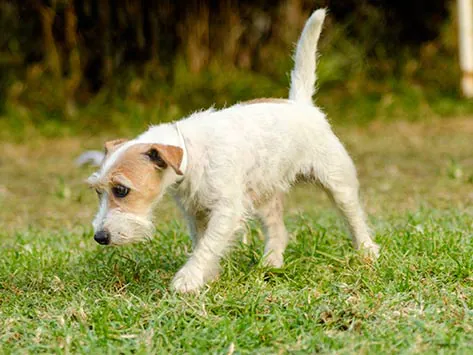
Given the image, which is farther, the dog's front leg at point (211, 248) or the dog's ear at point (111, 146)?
the dog's ear at point (111, 146)

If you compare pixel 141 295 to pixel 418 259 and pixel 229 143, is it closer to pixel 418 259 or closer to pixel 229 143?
pixel 229 143

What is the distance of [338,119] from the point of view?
1264 cm

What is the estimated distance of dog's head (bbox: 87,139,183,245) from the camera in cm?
443

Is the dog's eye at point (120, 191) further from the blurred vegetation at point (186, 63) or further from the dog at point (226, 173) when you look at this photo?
the blurred vegetation at point (186, 63)

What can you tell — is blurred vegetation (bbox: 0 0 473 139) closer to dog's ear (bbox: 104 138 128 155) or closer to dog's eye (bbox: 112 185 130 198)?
dog's ear (bbox: 104 138 128 155)

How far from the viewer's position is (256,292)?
4.46m

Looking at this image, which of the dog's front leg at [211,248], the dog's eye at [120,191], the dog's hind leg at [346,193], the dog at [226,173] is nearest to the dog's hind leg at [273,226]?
the dog at [226,173]

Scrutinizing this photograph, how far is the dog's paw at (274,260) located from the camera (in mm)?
5021

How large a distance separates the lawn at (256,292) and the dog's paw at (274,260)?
63 millimetres

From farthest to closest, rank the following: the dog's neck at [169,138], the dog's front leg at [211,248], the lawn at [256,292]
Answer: the dog's neck at [169,138] < the dog's front leg at [211,248] < the lawn at [256,292]

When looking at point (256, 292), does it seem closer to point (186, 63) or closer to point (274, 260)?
point (274, 260)

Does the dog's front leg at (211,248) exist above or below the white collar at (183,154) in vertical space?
below

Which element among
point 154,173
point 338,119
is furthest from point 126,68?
point 154,173

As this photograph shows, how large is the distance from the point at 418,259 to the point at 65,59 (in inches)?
375
